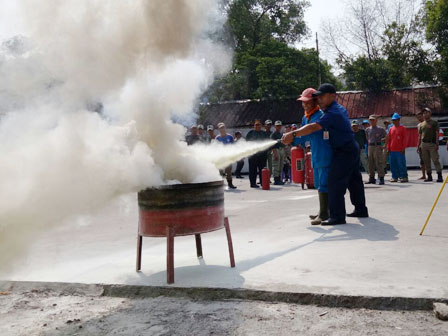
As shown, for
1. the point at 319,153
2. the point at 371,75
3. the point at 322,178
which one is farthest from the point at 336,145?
the point at 371,75

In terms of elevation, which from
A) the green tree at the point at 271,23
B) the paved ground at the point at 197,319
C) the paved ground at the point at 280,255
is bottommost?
the paved ground at the point at 197,319

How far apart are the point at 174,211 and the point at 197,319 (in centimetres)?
114

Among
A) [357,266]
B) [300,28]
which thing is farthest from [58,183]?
[300,28]

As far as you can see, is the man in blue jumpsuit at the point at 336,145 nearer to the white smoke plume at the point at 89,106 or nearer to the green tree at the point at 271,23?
the white smoke plume at the point at 89,106

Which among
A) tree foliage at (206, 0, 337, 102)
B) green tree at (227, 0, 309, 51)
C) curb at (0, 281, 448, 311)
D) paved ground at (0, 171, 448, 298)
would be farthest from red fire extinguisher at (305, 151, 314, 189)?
green tree at (227, 0, 309, 51)

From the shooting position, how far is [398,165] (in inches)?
554

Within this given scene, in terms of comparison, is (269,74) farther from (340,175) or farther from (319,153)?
(340,175)

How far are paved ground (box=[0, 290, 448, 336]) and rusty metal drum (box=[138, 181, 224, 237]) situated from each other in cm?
68

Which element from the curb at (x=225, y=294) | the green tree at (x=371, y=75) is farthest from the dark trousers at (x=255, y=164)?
the green tree at (x=371, y=75)

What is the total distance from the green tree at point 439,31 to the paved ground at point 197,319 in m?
24.9

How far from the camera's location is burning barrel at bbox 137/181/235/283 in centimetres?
442

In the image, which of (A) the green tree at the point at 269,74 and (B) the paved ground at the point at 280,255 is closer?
(B) the paved ground at the point at 280,255

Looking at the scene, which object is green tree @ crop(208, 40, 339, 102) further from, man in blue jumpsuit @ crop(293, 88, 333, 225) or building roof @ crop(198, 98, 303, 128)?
man in blue jumpsuit @ crop(293, 88, 333, 225)

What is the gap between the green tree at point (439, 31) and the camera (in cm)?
2550
